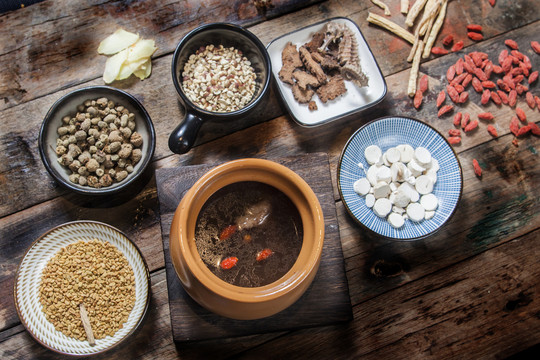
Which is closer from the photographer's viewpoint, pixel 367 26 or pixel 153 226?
pixel 153 226

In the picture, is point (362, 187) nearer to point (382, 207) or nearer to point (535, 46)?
point (382, 207)

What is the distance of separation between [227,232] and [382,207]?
53 cm

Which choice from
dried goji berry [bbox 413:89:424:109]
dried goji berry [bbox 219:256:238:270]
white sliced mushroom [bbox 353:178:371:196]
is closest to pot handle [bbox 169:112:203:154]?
dried goji berry [bbox 219:256:238:270]

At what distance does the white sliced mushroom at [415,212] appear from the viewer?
1459 millimetres

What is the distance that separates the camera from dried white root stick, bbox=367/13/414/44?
1.62 meters

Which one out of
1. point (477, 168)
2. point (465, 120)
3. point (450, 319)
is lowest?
point (450, 319)

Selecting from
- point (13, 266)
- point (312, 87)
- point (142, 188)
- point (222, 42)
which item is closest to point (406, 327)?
point (312, 87)

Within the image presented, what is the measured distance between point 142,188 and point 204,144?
24 centimetres

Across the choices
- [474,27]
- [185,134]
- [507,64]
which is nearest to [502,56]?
[507,64]

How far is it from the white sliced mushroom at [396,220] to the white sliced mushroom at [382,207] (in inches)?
0.8

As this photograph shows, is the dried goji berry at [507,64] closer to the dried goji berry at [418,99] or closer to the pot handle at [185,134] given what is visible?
the dried goji berry at [418,99]

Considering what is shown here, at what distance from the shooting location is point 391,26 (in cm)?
162

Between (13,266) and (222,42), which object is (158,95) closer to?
(222,42)

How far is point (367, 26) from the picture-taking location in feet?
5.42
